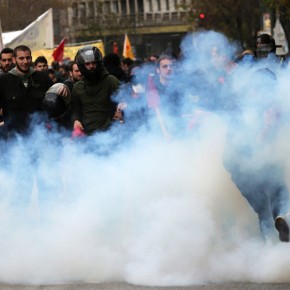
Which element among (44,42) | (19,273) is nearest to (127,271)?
(19,273)

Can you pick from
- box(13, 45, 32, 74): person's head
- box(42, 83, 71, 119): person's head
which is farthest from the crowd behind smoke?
box(13, 45, 32, 74): person's head

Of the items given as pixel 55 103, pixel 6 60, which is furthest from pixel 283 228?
pixel 6 60

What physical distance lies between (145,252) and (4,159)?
6.00 feet

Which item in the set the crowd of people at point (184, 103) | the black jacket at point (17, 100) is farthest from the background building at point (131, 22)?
the crowd of people at point (184, 103)

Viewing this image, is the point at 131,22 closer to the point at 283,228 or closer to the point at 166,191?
the point at 166,191

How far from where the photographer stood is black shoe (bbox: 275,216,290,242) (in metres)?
6.93

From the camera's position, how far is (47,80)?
9773 mm

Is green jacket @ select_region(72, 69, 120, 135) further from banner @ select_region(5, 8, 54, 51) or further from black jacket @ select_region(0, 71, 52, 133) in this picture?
banner @ select_region(5, 8, 54, 51)

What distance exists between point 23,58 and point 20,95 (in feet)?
1.22

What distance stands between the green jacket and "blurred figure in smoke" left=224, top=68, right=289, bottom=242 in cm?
179

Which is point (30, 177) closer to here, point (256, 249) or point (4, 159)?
point (4, 159)

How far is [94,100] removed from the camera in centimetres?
905

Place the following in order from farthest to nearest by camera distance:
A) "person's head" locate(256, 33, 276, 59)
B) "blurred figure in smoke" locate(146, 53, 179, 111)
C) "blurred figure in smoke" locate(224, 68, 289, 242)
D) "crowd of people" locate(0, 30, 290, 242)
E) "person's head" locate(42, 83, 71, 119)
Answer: "person's head" locate(256, 33, 276, 59) < "person's head" locate(42, 83, 71, 119) < "blurred figure in smoke" locate(146, 53, 179, 111) < "crowd of people" locate(0, 30, 290, 242) < "blurred figure in smoke" locate(224, 68, 289, 242)

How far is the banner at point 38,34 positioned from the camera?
84.9 ft
